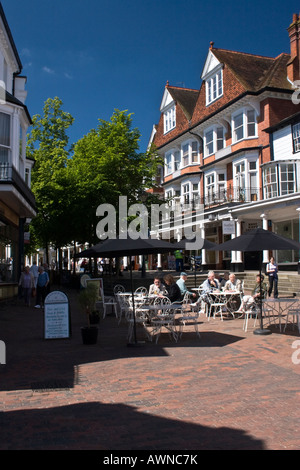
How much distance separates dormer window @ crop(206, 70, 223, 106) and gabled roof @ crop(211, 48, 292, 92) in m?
1.22

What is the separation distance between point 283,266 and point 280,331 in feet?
51.8

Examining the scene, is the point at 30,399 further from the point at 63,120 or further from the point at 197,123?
the point at 63,120

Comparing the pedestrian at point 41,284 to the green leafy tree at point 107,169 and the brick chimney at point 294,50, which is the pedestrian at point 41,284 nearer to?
the green leafy tree at point 107,169

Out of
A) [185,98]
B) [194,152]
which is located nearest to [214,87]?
[194,152]

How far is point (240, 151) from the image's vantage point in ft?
94.8

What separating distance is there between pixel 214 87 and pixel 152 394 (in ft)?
101

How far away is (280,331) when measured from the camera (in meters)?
10.7

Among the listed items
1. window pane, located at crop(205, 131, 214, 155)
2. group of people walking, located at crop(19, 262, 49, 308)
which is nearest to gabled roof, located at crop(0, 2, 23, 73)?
group of people walking, located at crop(19, 262, 49, 308)

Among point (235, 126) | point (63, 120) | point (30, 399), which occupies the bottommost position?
point (30, 399)

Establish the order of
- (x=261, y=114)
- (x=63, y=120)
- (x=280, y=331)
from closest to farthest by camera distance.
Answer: (x=280, y=331) < (x=261, y=114) < (x=63, y=120)

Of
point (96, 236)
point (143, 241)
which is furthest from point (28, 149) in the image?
point (143, 241)

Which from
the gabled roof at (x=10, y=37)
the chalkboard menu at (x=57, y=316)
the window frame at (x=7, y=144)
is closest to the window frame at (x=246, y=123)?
the gabled roof at (x=10, y=37)

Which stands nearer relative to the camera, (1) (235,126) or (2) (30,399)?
(2) (30,399)

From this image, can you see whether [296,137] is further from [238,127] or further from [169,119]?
[169,119]
